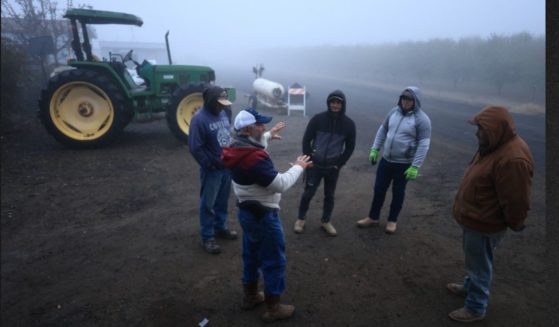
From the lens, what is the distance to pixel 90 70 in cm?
774

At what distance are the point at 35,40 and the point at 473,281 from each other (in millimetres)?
15573

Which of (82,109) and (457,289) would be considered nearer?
(457,289)

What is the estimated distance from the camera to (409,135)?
405cm

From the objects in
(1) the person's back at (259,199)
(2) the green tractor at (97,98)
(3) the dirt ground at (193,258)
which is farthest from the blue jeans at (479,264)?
(2) the green tractor at (97,98)

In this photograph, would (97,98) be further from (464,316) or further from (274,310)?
(464,316)

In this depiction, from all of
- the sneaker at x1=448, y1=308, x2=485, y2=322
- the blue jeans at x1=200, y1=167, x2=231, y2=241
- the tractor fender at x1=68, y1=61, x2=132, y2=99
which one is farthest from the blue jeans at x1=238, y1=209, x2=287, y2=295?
the tractor fender at x1=68, y1=61, x2=132, y2=99

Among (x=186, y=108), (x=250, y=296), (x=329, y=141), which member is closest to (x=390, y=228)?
(x=329, y=141)

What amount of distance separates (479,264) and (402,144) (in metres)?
1.64

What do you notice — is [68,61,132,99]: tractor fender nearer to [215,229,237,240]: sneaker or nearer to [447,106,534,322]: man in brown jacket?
[215,229,237,240]: sneaker

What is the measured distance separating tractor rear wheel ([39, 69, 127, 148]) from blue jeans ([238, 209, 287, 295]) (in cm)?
618

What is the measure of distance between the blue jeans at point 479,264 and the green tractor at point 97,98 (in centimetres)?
647

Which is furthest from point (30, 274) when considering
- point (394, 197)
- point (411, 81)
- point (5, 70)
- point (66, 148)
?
point (411, 81)

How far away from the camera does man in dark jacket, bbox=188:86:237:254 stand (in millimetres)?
3771

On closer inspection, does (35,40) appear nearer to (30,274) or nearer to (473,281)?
(30,274)
